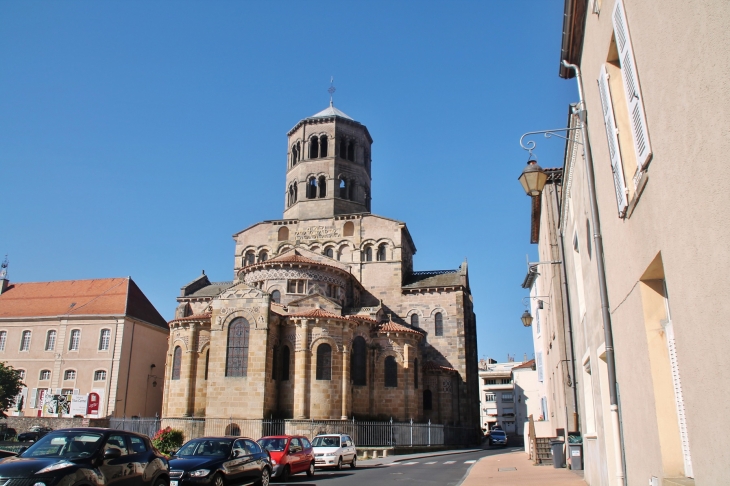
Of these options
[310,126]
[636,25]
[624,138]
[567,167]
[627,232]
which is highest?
[310,126]

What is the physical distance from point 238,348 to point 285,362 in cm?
266

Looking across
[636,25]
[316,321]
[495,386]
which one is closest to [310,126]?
[316,321]

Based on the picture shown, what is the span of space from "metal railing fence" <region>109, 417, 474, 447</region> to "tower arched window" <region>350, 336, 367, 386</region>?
9.29 feet

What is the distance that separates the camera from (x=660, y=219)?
479 cm

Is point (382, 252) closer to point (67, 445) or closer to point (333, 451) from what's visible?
point (333, 451)

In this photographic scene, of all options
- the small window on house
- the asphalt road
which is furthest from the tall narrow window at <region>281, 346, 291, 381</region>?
the small window on house

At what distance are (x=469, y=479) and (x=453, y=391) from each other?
22367 mm

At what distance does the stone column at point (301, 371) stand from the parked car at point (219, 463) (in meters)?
14.3

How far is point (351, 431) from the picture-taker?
2855cm

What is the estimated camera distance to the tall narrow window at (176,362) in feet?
105

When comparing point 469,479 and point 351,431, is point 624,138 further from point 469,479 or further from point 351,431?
point 351,431

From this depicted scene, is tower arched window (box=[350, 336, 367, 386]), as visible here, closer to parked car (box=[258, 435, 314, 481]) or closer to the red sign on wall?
the red sign on wall

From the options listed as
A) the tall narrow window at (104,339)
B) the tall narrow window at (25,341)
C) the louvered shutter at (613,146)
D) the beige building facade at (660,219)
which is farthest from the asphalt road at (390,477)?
the tall narrow window at (25,341)

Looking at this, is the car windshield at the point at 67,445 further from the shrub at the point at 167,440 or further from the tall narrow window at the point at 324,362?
the tall narrow window at the point at 324,362
